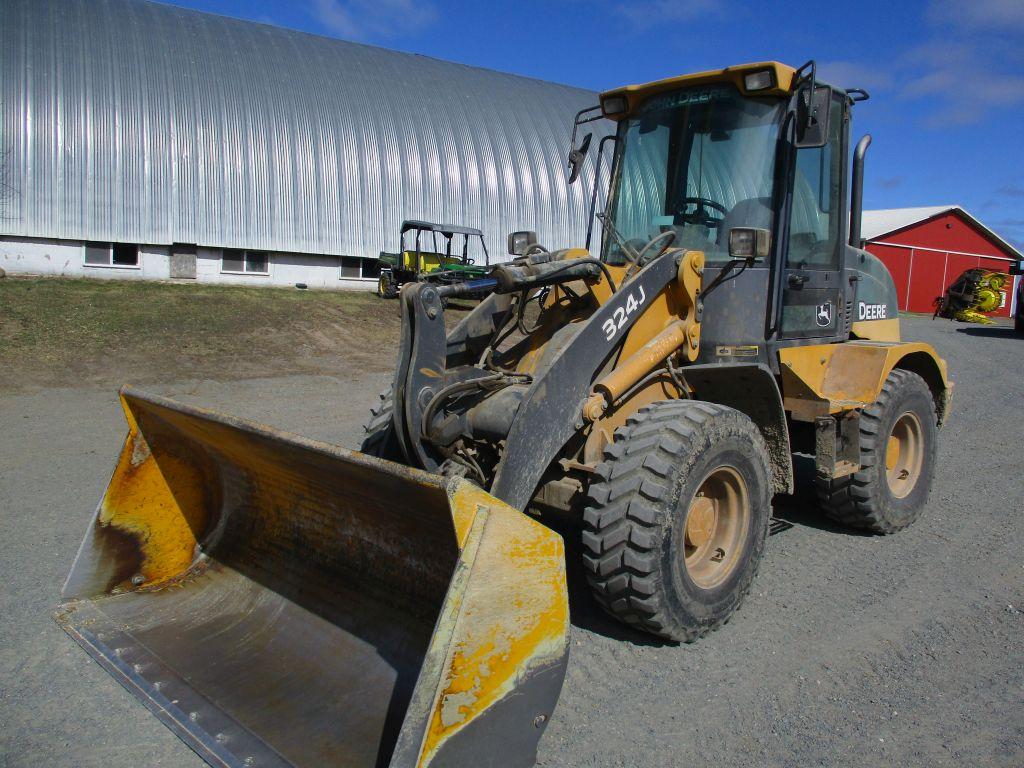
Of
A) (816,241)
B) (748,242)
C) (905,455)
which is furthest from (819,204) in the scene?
(905,455)

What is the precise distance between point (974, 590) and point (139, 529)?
454cm

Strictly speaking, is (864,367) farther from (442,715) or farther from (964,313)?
(964,313)

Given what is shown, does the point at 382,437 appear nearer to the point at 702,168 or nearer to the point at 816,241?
the point at 702,168

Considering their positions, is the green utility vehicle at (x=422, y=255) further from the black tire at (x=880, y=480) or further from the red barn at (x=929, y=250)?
the red barn at (x=929, y=250)

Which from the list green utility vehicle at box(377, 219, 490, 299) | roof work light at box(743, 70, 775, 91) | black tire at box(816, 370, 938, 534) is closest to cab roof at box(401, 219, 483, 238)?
green utility vehicle at box(377, 219, 490, 299)

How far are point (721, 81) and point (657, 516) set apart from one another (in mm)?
2643

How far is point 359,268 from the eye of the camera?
2306 centimetres

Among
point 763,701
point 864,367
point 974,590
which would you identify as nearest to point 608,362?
point 763,701

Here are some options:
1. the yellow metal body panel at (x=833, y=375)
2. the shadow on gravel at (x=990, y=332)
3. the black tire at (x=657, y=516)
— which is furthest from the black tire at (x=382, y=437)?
the shadow on gravel at (x=990, y=332)

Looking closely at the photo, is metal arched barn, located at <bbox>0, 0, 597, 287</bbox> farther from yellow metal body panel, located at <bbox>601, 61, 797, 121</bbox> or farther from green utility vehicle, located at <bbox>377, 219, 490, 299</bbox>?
yellow metal body panel, located at <bbox>601, 61, 797, 121</bbox>

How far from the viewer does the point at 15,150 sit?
61.7 ft

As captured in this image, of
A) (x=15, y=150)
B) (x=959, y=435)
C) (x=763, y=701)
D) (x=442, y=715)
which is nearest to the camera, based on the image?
(x=442, y=715)

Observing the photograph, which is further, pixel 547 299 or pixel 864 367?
pixel 864 367

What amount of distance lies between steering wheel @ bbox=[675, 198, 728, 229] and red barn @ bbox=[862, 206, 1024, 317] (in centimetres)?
3199
